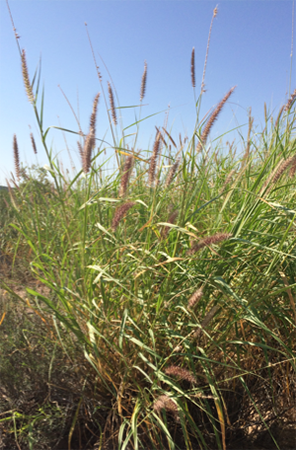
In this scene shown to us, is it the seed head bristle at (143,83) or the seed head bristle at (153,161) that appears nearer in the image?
the seed head bristle at (153,161)

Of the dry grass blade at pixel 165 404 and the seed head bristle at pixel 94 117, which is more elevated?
the seed head bristle at pixel 94 117

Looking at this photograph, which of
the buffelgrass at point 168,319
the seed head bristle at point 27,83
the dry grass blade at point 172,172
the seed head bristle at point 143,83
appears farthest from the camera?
the seed head bristle at point 143,83

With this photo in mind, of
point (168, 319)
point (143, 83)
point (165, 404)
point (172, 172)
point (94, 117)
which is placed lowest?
point (165, 404)

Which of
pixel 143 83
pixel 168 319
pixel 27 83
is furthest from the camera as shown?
pixel 143 83

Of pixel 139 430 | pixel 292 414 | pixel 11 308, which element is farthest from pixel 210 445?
pixel 11 308

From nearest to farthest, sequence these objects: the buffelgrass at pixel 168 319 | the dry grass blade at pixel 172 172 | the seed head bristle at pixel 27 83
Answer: the seed head bristle at pixel 27 83 < the buffelgrass at pixel 168 319 < the dry grass blade at pixel 172 172

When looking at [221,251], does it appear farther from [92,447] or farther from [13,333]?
[13,333]

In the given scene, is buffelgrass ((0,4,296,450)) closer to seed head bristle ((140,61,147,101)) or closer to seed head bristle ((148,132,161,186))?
seed head bristle ((148,132,161,186))

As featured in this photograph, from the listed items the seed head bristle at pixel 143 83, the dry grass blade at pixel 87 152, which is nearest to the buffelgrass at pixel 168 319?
the dry grass blade at pixel 87 152

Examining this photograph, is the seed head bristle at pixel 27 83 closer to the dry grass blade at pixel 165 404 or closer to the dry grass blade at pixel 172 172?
the dry grass blade at pixel 172 172

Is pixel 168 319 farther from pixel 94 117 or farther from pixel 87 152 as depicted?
pixel 94 117

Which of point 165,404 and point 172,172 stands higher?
point 172,172

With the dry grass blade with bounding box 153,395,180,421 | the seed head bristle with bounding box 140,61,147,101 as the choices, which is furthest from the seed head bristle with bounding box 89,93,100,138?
the dry grass blade with bounding box 153,395,180,421

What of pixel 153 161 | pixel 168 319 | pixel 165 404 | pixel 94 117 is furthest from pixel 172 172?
pixel 165 404
